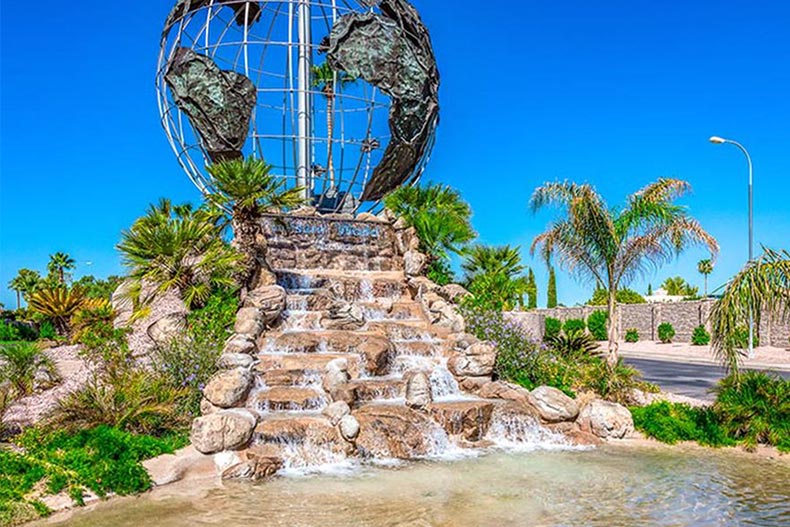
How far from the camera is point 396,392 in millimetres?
11430

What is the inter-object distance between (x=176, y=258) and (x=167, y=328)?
157cm

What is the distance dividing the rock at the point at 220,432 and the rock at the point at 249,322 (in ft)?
11.1

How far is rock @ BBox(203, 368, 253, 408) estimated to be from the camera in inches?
399

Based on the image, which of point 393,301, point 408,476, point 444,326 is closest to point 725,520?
point 408,476

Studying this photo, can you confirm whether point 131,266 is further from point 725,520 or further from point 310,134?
point 725,520

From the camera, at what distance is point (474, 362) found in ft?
40.5

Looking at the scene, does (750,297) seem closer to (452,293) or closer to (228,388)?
(228,388)

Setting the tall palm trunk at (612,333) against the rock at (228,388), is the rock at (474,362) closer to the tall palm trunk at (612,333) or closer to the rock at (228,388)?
the tall palm trunk at (612,333)

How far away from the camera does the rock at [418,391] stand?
1064 centimetres

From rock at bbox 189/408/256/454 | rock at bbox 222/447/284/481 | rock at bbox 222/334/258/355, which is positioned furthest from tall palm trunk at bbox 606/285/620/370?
rock at bbox 189/408/256/454

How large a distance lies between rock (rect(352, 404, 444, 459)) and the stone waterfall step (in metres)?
0.81

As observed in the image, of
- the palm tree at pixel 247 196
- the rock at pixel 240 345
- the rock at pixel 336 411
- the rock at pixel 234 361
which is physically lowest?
the rock at pixel 336 411

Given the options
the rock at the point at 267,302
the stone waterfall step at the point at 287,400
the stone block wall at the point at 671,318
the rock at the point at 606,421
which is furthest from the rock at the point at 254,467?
the stone block wall at the point at 671,318

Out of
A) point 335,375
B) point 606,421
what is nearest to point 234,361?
point 335,375
